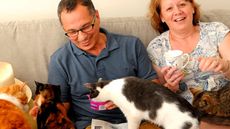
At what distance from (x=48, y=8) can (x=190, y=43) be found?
773mm

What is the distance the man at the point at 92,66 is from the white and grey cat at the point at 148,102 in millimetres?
174

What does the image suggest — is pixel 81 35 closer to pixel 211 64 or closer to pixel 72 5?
pixel 72 5

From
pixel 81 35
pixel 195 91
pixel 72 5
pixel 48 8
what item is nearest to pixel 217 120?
pixel 195 91

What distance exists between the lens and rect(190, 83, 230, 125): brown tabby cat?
59.2 inches

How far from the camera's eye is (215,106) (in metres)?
1.51

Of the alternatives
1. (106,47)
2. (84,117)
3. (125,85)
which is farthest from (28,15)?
(125,85)

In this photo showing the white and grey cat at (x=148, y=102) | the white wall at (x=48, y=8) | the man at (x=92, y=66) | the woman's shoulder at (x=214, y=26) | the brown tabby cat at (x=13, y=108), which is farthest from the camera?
the white wall at (x=48, y=8)

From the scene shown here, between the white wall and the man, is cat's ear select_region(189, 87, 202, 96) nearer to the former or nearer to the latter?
the man

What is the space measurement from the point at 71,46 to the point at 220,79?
727mm

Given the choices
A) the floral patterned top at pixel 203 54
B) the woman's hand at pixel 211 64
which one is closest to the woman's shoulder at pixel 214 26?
the floral patterned top at pixel 203 54

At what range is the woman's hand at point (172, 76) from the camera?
1.47 m

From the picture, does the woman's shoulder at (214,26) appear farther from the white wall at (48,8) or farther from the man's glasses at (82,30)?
the man's glasses at (82,30)

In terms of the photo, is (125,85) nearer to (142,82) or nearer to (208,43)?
(142,82)

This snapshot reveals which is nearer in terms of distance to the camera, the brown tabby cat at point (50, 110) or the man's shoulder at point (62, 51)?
the brown tabby cat at point (50, 110)
